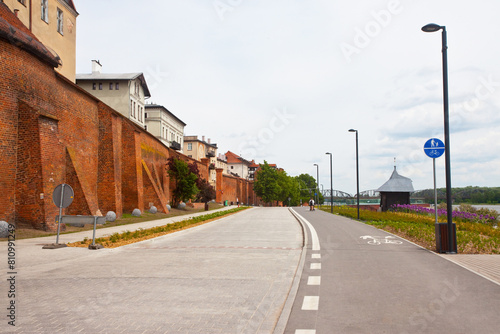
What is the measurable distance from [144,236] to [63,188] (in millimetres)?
4526

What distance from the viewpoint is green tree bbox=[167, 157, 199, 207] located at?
45.3m

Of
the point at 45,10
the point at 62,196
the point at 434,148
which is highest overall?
the point at 45,10

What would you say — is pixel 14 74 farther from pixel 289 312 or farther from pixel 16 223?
pixel 289 312

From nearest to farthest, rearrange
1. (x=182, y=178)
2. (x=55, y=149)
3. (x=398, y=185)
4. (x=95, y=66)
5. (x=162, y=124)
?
1. (x=55, y=149)
2. (x=182, y=178)
3. (x=398, y=185)
4. (x=95, y=66)
5. (x=162, y=124)

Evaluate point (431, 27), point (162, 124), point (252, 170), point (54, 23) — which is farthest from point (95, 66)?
point (252, 170)

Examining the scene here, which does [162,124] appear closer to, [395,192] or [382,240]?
[395,192]

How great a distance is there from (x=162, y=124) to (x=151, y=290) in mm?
66480

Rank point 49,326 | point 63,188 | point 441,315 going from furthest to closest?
point 63,188
point 441,315
point 49,326

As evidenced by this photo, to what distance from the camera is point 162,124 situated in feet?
235

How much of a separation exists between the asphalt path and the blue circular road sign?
3.42 metres

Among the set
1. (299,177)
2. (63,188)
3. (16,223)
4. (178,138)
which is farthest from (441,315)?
(299,177)

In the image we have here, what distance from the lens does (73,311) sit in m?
5.63

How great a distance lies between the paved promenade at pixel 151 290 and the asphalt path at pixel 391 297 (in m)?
0.52

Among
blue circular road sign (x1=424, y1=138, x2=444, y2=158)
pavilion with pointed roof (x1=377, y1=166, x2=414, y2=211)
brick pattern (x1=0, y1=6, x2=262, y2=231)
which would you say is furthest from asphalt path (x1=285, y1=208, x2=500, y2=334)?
pavilion with pointed roof (x1=377, y1=166, x2=414, y2=211)
